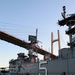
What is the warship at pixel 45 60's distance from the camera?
3874 centimetres

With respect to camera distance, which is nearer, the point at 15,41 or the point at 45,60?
the point at 45,60

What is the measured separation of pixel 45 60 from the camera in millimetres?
60469

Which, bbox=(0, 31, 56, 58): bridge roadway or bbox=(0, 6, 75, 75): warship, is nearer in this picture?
bbox=(0, 6, 75, 75): warship

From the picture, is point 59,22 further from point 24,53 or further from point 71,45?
point 24,53

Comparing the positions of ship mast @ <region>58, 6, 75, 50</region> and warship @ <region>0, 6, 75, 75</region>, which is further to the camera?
ship mast @ <region>58, 6, 75, 50</region>

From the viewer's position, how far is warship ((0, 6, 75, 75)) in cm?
3874

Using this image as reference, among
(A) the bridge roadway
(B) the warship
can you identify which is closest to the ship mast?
(B) the warship

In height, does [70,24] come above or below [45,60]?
above

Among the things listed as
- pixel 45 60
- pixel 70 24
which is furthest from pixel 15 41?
pixel 70 24

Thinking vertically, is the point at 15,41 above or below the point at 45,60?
above

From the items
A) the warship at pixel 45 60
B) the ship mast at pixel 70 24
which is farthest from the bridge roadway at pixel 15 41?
the ship mast at pixel 70 24

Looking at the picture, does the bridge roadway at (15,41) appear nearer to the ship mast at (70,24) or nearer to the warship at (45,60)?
the warship at (45,60)

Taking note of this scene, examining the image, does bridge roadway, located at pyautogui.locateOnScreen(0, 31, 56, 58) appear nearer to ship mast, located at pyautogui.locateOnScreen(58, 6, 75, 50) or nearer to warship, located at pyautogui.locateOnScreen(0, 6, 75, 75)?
warship, located at pyautogui.locateOnScreen(0, 6, 75, 75)

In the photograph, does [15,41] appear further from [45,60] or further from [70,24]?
[70,24]
